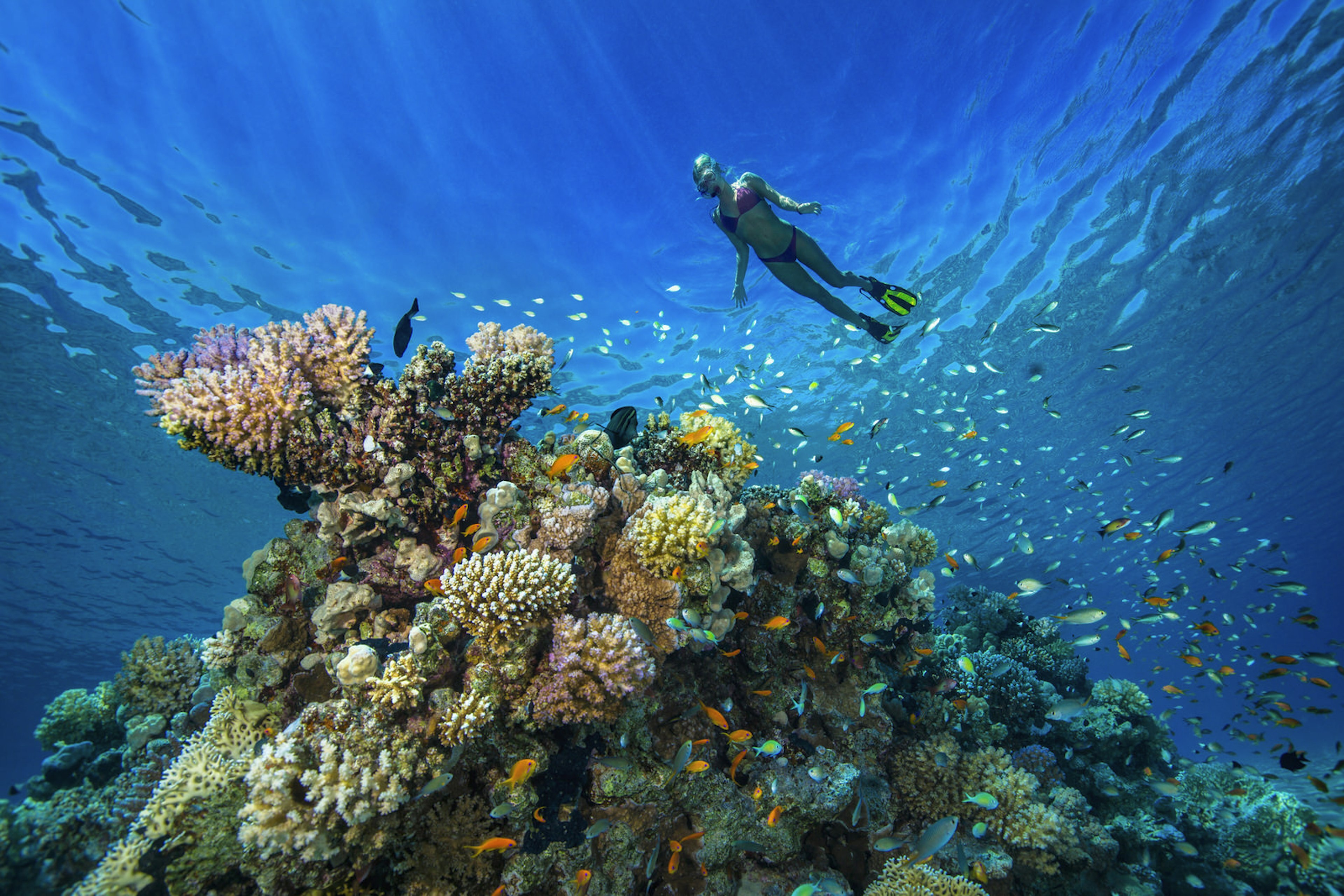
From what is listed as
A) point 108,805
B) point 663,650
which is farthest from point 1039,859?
point 108,805

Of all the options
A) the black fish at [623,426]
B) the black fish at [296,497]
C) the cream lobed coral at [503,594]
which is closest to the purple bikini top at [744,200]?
the black fish at [623,426]

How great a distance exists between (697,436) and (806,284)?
11.4 ft

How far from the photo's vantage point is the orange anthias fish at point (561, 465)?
4555 mm

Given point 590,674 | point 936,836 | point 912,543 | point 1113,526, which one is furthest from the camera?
point 1113,526

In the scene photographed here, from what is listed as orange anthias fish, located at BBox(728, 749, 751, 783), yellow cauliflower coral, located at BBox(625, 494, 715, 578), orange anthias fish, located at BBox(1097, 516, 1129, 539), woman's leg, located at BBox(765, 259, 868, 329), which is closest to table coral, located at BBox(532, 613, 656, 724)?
yellow cauliflower coral, located at BBox(625, 494, 715, 578)

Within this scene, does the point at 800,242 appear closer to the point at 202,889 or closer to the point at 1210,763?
the point at 202,889

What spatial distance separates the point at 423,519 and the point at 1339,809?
20.8 metres

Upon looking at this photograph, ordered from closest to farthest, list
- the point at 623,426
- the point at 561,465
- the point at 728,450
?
the point at 561,465 → the point at 623,426 → the point at 728,450

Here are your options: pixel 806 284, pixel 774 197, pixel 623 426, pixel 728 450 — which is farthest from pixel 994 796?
pixel 774 197

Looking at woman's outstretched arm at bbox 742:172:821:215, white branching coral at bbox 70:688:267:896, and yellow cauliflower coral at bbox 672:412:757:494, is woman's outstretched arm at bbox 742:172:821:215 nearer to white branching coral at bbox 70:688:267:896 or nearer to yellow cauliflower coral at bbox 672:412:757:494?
yellow cauliflower coral at bbox 672:412:757:494

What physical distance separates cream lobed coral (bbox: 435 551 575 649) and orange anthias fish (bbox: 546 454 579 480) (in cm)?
97

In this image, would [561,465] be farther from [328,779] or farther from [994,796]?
[994,796]

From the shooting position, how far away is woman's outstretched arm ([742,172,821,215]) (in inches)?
264

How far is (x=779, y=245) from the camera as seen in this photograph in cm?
711
